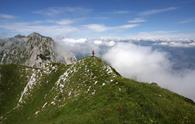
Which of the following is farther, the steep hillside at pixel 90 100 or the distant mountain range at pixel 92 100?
the steep hillside at pixel 90 100

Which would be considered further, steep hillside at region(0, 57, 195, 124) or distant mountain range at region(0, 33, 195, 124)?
steep hillside at region(0, 57, 195, 124)

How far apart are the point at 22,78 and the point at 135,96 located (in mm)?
82364

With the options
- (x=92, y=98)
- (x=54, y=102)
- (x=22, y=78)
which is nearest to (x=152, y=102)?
(x=92, y=98)

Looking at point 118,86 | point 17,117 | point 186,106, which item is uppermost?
point 118,86

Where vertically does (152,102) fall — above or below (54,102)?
above

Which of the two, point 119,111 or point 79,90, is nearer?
point 119,111

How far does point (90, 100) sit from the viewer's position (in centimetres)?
5884

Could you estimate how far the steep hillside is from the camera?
49875 millimetres

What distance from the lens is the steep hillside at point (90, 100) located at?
4988cm

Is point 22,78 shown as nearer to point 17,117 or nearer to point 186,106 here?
point 17,117

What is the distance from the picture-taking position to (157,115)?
49938mm

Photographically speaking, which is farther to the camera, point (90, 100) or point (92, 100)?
point (90, 100)

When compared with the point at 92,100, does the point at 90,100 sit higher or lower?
lower

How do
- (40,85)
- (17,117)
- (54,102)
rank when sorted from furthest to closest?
(40,85) → (17,117) → (54,102)
